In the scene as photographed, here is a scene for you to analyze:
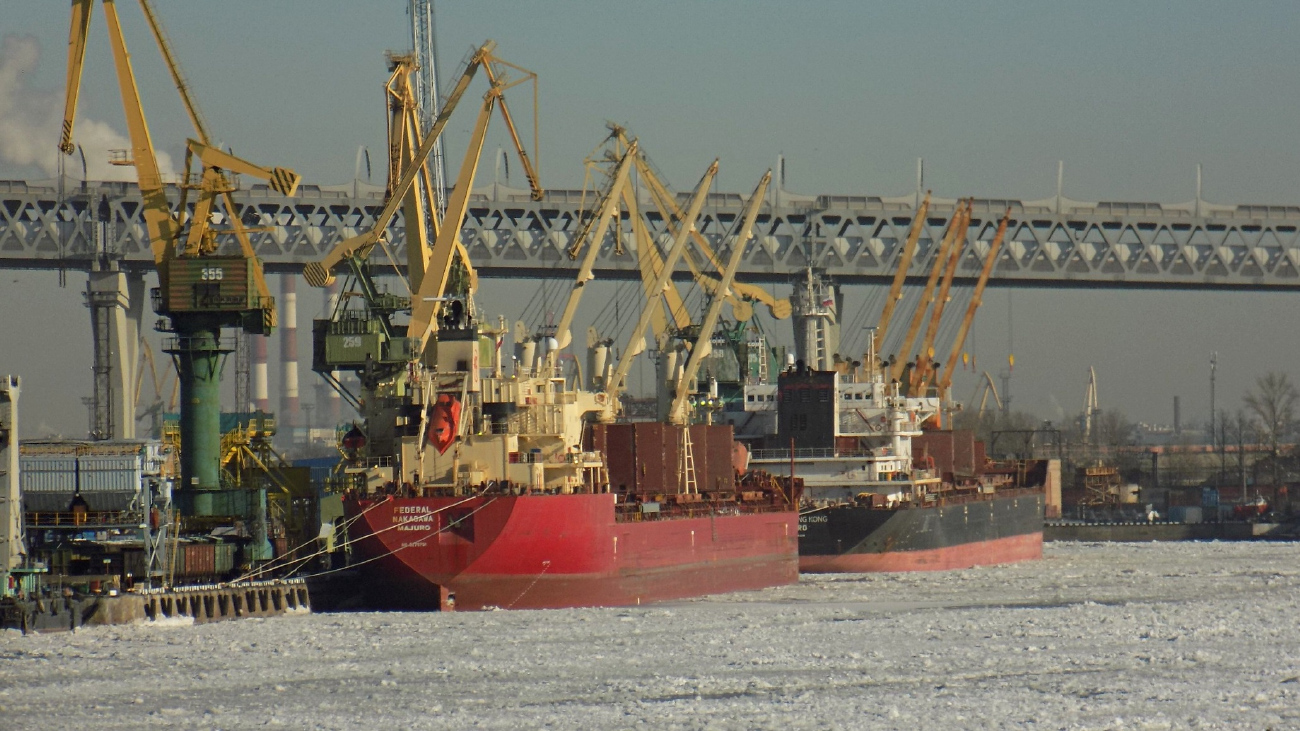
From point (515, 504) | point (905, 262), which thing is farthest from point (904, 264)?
point (515, 504)

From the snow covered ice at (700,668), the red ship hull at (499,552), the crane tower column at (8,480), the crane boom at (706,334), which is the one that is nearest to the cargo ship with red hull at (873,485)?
the crane boom at (706,334)

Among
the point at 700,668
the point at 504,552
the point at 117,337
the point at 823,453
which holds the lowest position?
the point at 700,668

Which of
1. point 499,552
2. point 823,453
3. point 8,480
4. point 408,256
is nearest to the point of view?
point 8,480

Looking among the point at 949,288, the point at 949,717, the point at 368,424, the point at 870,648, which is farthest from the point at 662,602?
the point at 949,288

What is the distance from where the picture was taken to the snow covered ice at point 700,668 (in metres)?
31.5

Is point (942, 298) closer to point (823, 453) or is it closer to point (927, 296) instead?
point (927, 296)

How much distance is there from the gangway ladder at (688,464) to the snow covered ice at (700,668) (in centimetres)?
774

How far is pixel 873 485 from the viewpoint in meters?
70.7

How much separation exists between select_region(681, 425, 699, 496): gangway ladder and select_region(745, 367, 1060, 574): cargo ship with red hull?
920cm

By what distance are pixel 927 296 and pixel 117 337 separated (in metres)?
46.5

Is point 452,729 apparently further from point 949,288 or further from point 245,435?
point 949,288

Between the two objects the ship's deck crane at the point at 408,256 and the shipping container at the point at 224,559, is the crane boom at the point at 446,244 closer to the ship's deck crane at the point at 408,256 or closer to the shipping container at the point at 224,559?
the ship's deck crane at the point at 408,256

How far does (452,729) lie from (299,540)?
30493 millimetres

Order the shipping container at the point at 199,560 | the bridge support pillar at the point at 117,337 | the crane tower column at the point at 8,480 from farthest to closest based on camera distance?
the bridge support pillar at the point at 117,337 < the shipping container at the point at 199,560 < the crane tower column at the point at 8,480
